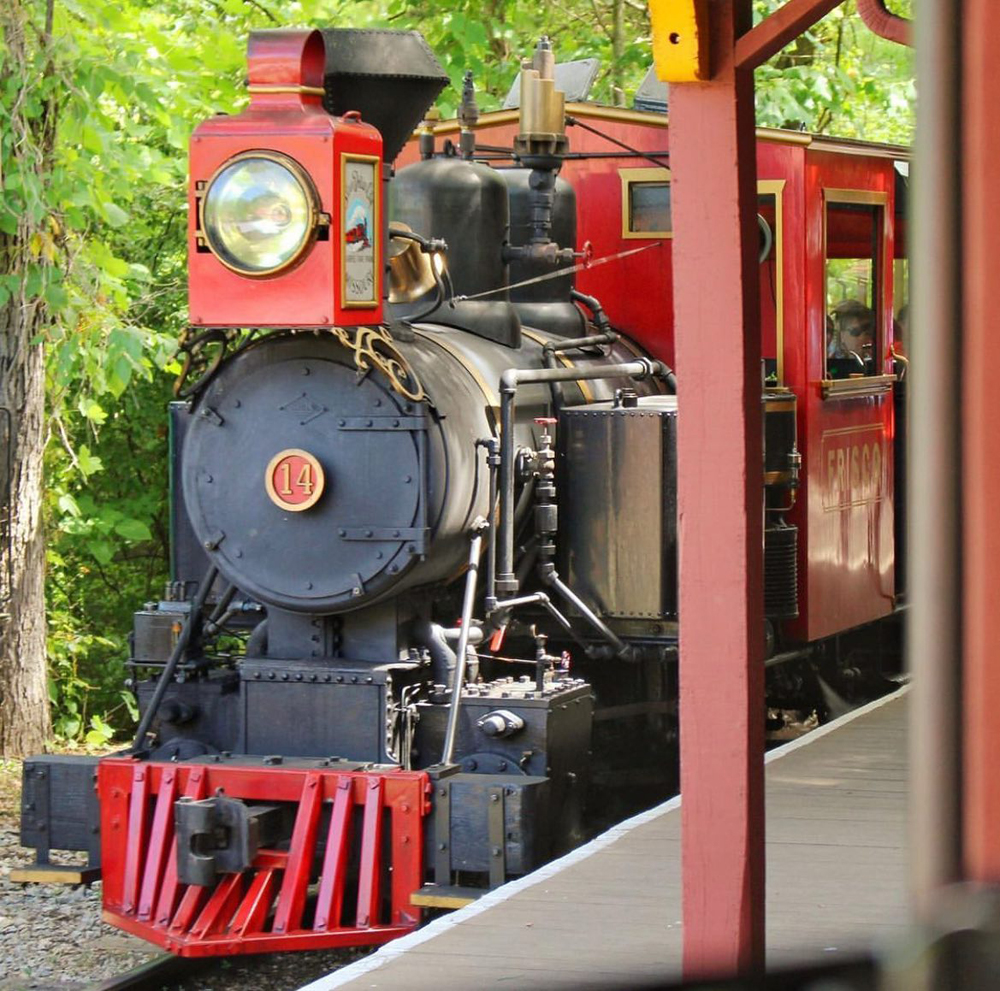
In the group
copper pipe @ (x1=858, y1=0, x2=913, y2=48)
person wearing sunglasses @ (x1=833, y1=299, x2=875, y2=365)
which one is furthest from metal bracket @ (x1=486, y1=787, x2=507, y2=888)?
person wearing sunglasses @ (x1=833, y1=299, x2=875, y2=365)

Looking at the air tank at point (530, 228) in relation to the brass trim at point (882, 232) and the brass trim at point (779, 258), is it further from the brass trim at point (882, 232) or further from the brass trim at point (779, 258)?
the brass trim at point (882, 232)

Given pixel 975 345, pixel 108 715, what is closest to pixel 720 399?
pixel 975 345

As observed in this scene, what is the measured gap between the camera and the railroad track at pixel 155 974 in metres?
Answer: 4.93

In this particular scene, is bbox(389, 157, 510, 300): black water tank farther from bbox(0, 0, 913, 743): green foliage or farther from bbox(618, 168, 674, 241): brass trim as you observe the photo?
bbox(0, 0, 913, 743): green foliage

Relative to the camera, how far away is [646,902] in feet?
14.9

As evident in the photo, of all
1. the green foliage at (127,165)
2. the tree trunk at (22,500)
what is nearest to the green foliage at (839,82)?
the green foliage at (127,165)

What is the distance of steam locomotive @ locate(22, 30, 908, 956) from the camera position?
5047mm

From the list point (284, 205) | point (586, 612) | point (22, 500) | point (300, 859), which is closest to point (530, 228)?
point (586, 612)

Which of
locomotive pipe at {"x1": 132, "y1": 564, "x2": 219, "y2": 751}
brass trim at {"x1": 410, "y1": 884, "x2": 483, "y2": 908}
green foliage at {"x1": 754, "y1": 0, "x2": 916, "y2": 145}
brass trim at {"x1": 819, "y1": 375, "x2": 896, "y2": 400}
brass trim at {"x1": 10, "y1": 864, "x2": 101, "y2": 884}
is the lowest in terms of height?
brass trim at {"x1": 10, "y1": 864, "x2": 101, "y2": 884}

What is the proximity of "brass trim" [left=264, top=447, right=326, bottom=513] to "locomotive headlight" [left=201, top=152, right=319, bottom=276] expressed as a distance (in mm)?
574

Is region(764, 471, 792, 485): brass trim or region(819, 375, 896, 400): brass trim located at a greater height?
region(819, 375, 896, 400): brass trim

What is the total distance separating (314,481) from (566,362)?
1406 millimetres

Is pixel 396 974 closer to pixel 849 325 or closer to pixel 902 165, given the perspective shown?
pixel 849 325

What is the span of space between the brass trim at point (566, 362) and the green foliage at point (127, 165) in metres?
2.02
